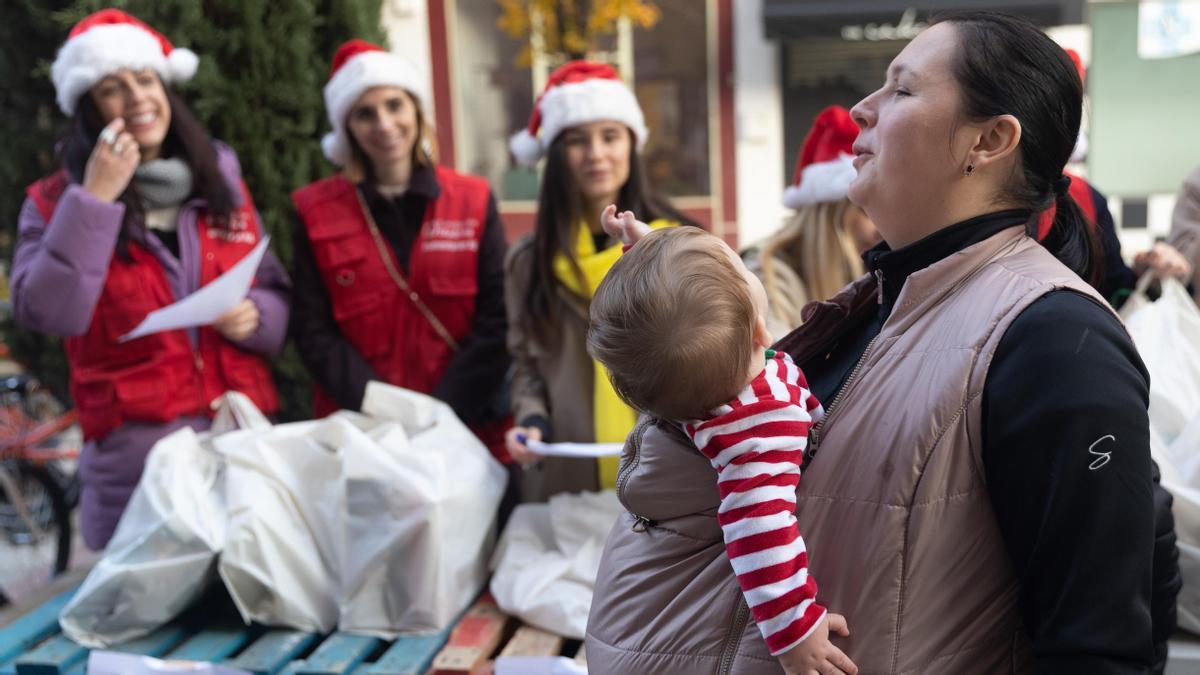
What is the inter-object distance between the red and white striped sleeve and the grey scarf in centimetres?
246

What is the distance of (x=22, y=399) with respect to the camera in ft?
17.1

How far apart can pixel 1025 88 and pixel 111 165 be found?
2652 mm

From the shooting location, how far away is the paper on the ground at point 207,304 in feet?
9.53

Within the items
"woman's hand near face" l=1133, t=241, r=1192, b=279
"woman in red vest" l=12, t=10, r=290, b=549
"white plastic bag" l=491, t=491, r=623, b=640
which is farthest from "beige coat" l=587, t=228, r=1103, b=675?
"woman in red vest" l=12, t=10, r=290, b=549

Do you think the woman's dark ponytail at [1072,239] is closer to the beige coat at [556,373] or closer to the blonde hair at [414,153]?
the beige coat at [556,373]

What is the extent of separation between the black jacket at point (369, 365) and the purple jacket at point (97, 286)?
0.35 ft

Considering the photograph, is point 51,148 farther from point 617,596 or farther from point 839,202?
point 617,596

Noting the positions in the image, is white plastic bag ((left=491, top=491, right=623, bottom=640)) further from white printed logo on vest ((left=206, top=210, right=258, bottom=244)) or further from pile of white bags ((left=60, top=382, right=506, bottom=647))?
white printed logo on vest ((left=206, top=210, right=258, bottom=244))

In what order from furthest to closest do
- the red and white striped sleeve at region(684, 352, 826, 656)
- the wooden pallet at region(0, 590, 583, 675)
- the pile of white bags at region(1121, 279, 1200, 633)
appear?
the wooden pallet at region(0, 590, 583, 675) < the pile of white bags at region(1121, 279, 1200, 633) < the red and white striped sleeve at region(684, 352, 826, 656)

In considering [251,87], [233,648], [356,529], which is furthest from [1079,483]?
[251,87]

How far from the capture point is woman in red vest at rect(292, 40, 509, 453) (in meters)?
3.45

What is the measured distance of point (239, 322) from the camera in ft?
10.7

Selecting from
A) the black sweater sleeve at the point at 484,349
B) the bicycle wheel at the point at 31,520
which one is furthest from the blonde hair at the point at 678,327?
the bicycle wheel at the point at 31,520

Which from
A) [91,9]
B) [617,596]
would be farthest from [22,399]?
[617,596]
